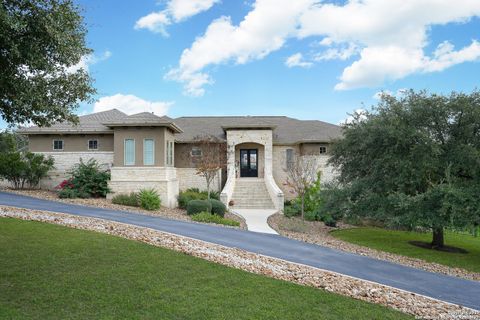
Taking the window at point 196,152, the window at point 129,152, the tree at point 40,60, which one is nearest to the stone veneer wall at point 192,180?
the window at point 196,152

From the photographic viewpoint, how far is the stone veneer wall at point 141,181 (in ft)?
74.5

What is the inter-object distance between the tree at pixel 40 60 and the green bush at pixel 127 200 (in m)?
12.7

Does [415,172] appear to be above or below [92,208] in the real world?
above

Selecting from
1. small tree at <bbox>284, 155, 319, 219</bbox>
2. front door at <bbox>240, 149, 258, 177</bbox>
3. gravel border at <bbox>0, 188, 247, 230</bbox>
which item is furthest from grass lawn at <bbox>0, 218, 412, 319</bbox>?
front door at <bbox>240, 149, 258, 177</bbox>

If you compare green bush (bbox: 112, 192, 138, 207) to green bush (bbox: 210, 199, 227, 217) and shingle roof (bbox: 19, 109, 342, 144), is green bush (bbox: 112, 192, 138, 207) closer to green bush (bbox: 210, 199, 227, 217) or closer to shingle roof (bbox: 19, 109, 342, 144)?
green bush (bbox: 210, 199, 227, 217)

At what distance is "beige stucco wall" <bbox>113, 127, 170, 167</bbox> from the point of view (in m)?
23.3

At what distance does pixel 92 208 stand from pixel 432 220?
14720 mm

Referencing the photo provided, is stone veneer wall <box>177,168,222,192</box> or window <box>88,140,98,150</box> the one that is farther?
stone veneer wall <box>177,168,222,192</box>

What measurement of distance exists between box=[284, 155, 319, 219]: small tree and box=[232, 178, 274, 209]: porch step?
190 cm

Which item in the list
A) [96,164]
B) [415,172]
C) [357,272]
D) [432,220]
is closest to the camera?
[357,272]

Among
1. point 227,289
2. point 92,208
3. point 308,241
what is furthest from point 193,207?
point 227,289

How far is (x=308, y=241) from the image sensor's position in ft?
48.7

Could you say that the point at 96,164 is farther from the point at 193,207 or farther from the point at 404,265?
the point at 404,265

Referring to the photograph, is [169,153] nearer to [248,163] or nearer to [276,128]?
[248,163]
